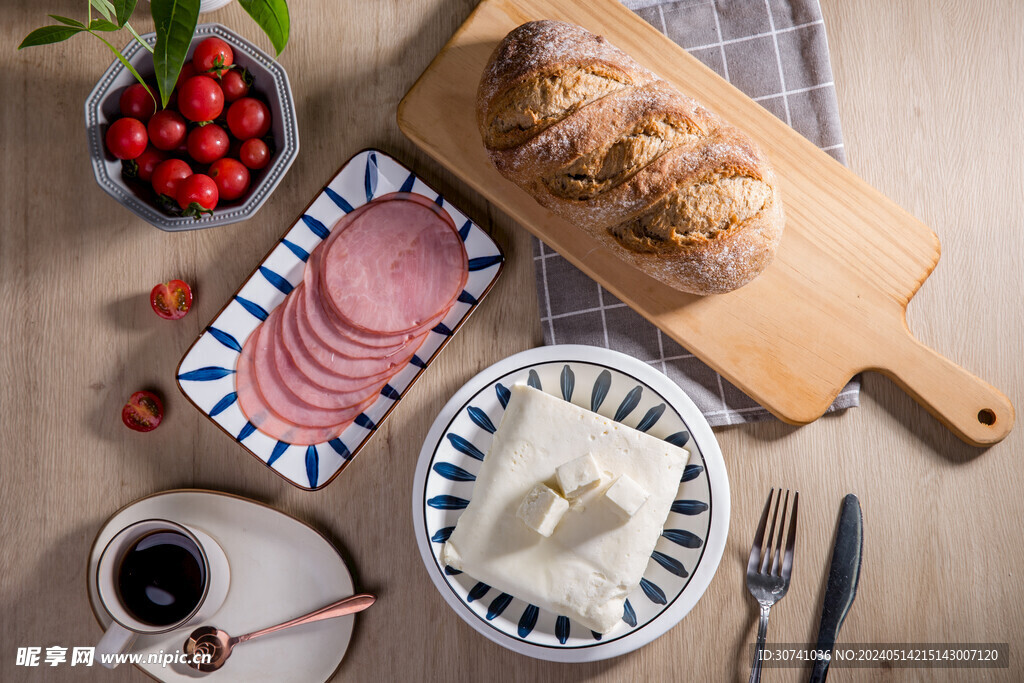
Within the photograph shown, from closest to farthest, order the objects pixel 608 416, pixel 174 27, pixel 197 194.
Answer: pixel 174 27
pixel 197 194
pixel 608 416

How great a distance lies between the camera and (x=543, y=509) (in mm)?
1373

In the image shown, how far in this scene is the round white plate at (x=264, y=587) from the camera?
61.9 inches

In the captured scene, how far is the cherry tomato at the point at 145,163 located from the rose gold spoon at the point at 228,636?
1.13m

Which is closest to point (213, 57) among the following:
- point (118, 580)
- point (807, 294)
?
point (118, 580)

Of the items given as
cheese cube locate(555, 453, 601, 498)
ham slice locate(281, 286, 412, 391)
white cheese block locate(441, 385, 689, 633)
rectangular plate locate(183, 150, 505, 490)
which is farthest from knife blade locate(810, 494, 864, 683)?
ham slice locate(281, 286, 412, 391)

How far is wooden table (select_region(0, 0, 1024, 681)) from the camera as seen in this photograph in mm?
1547

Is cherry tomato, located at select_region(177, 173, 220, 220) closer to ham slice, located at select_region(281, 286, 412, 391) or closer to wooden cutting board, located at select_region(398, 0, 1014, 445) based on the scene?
ham slice, located at select_region(281, 286, 412, 391)

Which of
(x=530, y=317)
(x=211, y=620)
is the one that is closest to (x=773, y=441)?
(x=530, y=317)

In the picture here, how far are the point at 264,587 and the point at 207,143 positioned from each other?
1097mm

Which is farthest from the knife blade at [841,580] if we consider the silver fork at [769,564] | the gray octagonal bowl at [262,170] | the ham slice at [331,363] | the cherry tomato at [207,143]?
the cherry tomato at [207,143]

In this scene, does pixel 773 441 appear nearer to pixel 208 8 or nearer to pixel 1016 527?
pixel 1016 527

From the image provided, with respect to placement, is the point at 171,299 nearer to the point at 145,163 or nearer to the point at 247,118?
the point at 145,163

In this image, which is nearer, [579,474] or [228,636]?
[579,474]

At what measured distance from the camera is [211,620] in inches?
62.3
